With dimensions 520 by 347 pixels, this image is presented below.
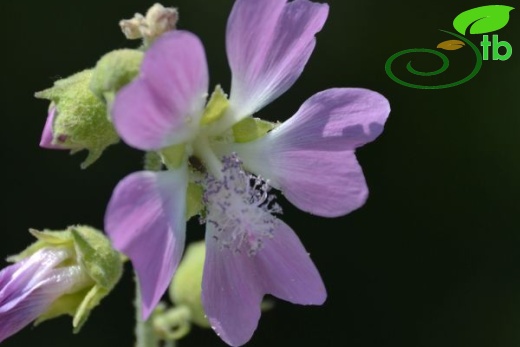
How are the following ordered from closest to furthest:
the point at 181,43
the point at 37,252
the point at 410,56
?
the point at 181,43, the point at 37,252, the point at 410,56

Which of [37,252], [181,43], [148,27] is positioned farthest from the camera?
[37,252]

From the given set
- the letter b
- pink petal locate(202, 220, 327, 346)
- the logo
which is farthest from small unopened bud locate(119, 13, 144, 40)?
the letter b

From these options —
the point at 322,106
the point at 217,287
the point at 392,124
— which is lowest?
the point at 392,124

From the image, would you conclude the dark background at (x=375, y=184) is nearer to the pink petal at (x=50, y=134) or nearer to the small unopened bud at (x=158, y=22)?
the pink petal at (x=50, y=134)

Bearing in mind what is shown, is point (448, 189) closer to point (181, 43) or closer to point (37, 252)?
point (37, 252)

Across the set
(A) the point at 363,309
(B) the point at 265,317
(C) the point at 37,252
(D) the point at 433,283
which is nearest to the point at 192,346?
(B) the point at 265,317

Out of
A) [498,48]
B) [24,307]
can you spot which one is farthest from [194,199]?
[498,48]

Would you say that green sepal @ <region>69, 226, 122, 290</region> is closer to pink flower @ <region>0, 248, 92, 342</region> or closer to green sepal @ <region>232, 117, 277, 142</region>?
pink flower @ <region>0, 248, 92, 342</region>
